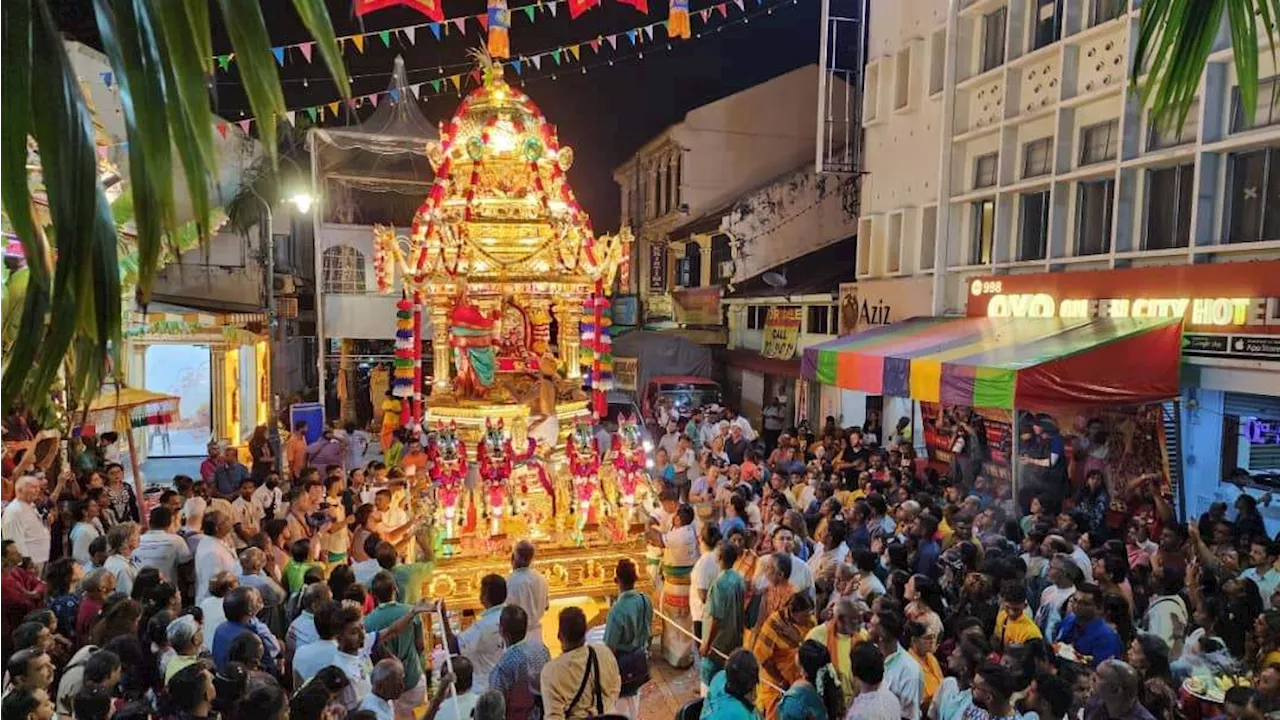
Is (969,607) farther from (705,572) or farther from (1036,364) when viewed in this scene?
(1036,364)

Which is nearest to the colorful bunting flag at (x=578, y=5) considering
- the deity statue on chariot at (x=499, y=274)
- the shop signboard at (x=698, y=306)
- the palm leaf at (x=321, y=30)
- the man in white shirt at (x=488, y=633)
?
the deity statue on chariot at (x=499, y=274)

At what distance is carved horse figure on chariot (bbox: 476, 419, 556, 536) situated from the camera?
7949 millimetres

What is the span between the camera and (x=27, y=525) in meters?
6.48

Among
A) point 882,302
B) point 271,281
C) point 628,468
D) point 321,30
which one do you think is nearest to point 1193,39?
point 321,30

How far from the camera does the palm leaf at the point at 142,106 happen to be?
5.61ft

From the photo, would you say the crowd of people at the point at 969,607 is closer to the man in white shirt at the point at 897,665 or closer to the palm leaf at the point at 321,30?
the man in white shirt at the point at 897,665

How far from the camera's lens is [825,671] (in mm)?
4234

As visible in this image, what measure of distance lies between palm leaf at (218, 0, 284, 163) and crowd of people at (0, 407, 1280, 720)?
2.48m

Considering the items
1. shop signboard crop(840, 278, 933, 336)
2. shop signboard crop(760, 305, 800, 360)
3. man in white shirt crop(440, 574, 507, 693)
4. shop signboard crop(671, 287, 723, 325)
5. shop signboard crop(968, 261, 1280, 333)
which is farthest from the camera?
shop signboard crop(671, 287, 723, 325)

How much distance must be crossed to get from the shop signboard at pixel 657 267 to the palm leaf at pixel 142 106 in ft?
81.4

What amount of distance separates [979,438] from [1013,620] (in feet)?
24.2

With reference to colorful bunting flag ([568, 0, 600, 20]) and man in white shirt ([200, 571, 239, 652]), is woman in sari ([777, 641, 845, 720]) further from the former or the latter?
colorful bunting flag ([568, 0, 600, 20])

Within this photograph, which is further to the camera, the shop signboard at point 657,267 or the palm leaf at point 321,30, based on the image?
the shop signboard at point 657,267

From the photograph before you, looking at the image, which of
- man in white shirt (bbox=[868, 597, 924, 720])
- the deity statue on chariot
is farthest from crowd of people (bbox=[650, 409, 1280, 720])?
the deity statue on chariot
